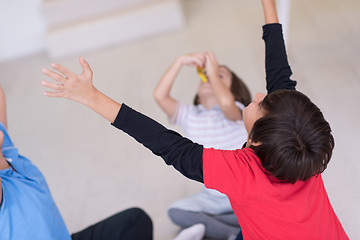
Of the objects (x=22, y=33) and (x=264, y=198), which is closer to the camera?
(x=264, y=198)

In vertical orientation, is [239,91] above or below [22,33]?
below

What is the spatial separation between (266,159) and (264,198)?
7 cm

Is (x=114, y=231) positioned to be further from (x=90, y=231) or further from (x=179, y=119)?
(x=179, y=119)

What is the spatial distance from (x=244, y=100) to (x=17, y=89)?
1.58 metres

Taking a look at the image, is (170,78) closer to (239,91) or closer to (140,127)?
(239,91)

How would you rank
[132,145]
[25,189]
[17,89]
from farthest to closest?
1. [17,89]
2. [132,145]
3. [25,189]

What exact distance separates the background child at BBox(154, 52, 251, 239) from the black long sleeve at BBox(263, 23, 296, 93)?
1.01 ft

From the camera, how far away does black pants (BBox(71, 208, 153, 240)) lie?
1.19 metres

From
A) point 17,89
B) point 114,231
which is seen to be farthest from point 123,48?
point 114,231

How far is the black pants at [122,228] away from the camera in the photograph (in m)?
1.19

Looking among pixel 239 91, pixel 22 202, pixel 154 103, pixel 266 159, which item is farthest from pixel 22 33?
pixel 266 159

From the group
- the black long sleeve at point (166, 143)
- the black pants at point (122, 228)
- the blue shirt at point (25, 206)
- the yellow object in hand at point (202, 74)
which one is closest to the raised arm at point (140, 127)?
the black long sleeve at point (166, 143)

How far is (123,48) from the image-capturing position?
2.65 metres

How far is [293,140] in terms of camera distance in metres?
0.78
